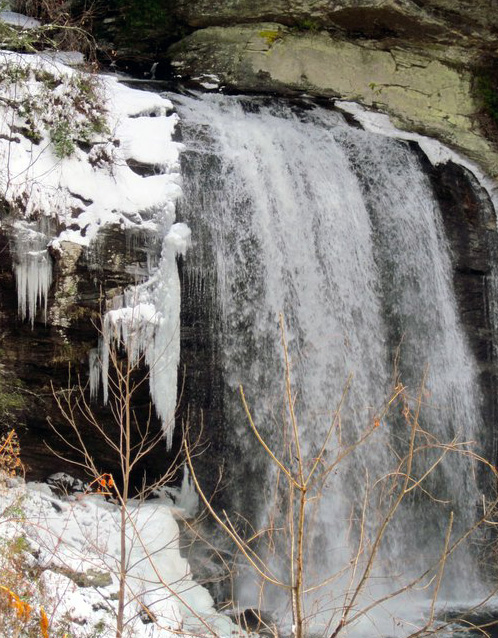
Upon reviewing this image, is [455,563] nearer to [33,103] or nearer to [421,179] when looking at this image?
[421,179]

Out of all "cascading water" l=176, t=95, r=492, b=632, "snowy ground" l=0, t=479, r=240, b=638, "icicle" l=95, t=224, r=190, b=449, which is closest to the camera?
"snowy ground" l=0, t=479, r=240, b=638

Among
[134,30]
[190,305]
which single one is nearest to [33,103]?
[190,305]

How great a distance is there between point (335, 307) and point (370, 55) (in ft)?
14.7

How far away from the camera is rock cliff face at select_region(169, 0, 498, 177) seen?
1008 centimetres

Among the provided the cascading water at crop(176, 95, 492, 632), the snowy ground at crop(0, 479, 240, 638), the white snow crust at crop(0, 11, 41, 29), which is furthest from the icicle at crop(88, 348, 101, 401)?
the white snow crust at crop(0, 11, 41, 29)

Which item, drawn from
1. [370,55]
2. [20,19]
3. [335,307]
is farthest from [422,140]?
[20,19]

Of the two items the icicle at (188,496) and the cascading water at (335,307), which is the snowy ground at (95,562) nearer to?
the icicle at (188,496)

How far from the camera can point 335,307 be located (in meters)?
8.18

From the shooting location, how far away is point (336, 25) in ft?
34.0

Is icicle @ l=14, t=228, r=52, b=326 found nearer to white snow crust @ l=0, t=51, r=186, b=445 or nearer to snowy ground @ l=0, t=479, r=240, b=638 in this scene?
white snow crust @ l=0, t=51, r=186, b=445

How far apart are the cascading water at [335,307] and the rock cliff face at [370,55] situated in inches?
31.9

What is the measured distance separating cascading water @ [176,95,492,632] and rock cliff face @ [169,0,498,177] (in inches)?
31.9

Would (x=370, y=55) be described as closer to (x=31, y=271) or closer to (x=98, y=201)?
(x=98, y=201)

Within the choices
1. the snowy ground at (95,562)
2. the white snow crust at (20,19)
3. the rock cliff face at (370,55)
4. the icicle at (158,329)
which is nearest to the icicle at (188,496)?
the snowy ground at (95,562)
